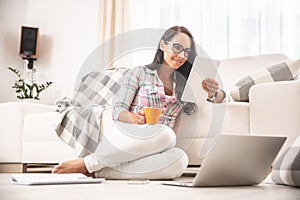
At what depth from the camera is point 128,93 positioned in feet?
6.38

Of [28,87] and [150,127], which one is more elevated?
[28,87]

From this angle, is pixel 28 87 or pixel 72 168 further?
pixel 28 87

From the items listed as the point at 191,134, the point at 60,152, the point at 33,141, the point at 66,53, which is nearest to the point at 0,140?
the point at 33,141

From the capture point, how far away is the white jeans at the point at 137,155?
1.70m

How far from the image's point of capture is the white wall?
4.21 m

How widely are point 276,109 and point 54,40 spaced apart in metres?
2.92

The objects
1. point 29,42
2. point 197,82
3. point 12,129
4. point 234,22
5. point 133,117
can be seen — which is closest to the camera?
point 133,117

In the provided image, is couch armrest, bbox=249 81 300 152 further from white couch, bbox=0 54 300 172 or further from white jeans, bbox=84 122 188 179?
white jeans, bbox=84 122 188 179

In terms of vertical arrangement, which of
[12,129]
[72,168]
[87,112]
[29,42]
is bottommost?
[72,168]

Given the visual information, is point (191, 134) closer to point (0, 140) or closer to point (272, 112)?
point (272, 112)

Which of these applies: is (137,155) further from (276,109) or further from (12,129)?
(12,129)

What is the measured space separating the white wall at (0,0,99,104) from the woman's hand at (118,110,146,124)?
237cm

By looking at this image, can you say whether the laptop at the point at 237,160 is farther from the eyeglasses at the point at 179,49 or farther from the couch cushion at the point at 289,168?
the eyeglasses at the point at 179,49

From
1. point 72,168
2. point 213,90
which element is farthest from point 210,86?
point 72,168
